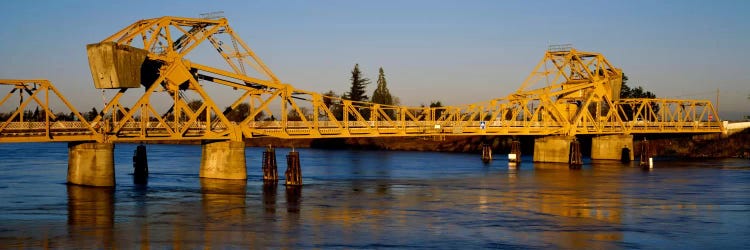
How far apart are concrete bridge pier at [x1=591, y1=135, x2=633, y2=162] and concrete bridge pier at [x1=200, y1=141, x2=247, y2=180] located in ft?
223

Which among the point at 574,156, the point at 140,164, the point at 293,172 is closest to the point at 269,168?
the point at 293,172

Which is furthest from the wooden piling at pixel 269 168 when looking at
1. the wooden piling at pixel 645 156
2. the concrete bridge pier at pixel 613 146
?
the concrete bridge pier at pixel 613 146

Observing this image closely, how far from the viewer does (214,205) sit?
195ft

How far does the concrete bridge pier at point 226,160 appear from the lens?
7556 cm

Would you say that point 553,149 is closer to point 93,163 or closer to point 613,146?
point 613,146

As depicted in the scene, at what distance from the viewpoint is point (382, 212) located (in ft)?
188

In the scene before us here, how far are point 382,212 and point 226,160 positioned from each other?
2311 cm

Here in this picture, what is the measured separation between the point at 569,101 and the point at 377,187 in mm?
60516

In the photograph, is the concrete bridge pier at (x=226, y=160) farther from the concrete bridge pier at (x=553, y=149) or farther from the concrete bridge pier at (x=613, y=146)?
the concrete bridge pier at (x=613, y=146)

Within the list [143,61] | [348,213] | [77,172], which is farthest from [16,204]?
[348,213]

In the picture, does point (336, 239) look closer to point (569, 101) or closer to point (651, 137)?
point (569, 101)

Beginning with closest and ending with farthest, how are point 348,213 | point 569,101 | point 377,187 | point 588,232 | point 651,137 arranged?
point 588,232, point 348,213, point 377,187, point 569,101, point 651,137

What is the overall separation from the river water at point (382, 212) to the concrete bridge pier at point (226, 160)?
133 centimetres

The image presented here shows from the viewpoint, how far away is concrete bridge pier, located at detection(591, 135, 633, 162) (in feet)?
414
